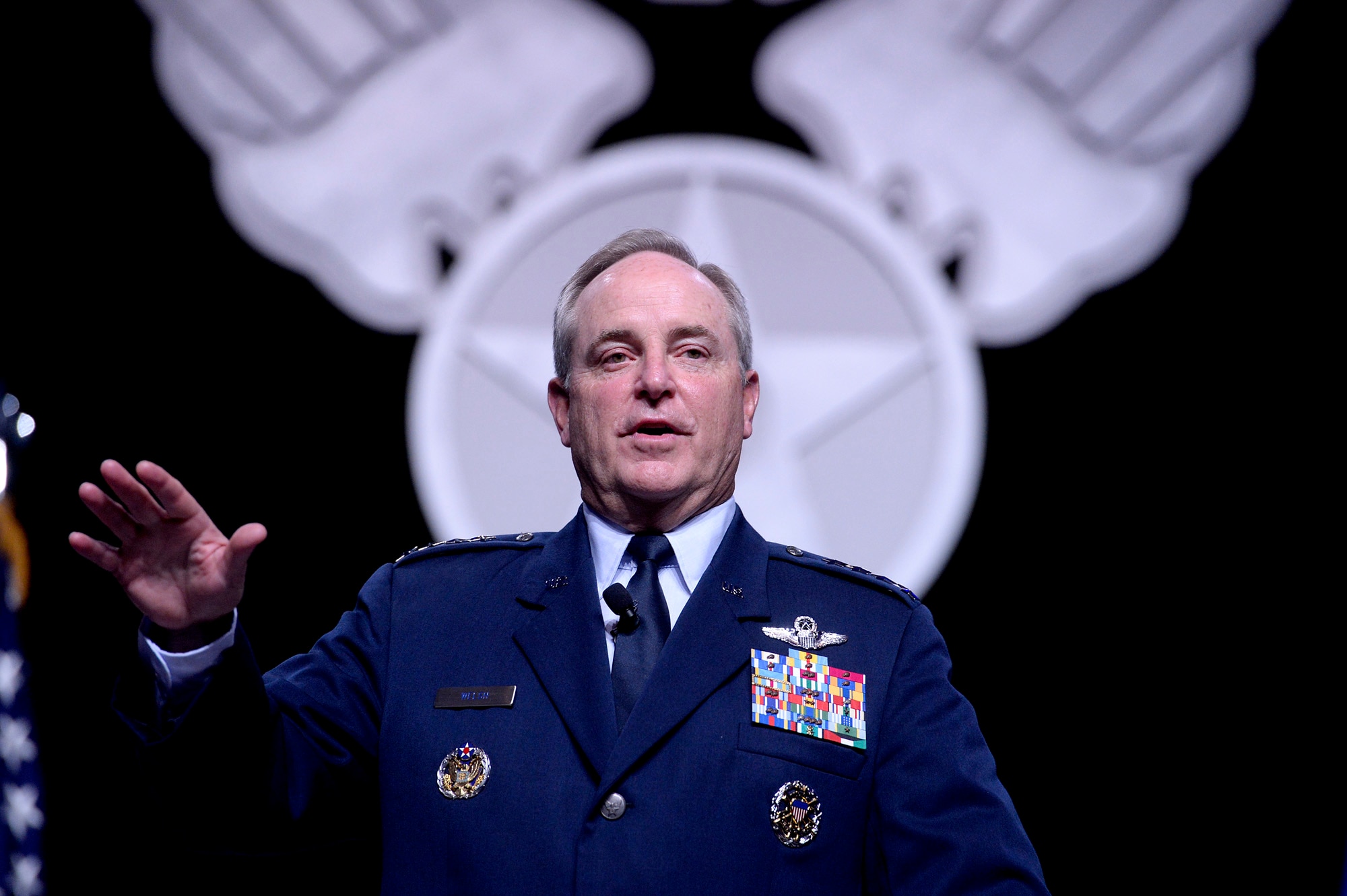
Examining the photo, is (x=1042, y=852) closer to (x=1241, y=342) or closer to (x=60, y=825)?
(x=1241, y=342)

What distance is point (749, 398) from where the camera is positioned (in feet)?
5.51

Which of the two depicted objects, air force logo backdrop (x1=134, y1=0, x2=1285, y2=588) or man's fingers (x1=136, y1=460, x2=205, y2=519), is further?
air force logo backdrop (x1=134, y1=0, x2=1285, y2=588)

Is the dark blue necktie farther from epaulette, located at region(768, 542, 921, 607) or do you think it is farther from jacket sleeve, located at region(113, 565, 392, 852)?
jacket sleeve, located at region(113, 565, 392, 852)

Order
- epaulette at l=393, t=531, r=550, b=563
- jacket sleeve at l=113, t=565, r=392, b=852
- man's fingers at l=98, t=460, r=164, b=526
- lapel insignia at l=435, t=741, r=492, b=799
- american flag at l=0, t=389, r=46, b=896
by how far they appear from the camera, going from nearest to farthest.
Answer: man's fingers at l=98, t=460, r=164, b=526 < jacket sleeve at l=113, t=565, r=392, b=852 < lapel insignia at l=435, t=741, r=492, b=799 < epaulette at l=393, t=531, r=550, b=563 < american flag at l=0, t=389, r=46, b=896

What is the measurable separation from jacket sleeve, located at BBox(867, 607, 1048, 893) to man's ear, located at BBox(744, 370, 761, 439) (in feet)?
1.39

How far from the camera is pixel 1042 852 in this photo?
272 cm

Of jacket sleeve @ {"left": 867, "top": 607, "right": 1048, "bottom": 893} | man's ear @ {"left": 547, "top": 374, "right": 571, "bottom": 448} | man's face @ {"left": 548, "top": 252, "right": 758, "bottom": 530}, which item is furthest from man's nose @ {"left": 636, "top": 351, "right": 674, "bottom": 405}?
jacket sleeve @ {"left": 867, "top": 607, "right": 1048, "bottom": 893}

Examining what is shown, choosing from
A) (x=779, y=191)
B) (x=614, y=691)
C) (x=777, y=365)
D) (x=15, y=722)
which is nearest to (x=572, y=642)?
(x=614, y=691)

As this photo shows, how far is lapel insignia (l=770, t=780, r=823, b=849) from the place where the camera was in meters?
1.27

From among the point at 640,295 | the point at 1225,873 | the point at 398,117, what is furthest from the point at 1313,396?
the point at 398,117

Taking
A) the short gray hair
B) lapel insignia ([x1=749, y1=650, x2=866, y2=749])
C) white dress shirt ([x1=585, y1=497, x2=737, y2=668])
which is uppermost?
the short gray hair

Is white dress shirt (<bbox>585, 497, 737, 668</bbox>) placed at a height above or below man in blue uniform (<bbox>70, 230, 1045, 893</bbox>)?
above

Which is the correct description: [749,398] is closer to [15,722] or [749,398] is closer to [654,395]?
[654,395]

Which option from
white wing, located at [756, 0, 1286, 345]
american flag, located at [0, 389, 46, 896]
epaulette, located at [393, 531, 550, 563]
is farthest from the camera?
white wing, located at [756, 0, 1286, 345]
